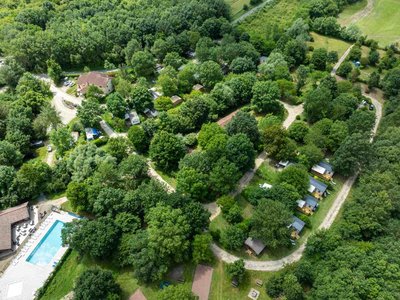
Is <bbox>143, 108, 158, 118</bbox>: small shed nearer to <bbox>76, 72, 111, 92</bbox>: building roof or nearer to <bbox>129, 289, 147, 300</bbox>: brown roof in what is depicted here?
<bbox>76, 72, 111, 92</bbox>: building roof

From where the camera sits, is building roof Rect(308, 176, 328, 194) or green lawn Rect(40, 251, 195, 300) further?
building roof Rect(308, 176, 328, 194)

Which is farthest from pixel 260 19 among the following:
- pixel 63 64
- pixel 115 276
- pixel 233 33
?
pixel 115 276

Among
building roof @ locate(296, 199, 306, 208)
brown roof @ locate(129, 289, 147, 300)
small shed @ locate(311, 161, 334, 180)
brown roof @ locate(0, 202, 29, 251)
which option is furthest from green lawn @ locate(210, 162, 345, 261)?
brown roof @ locate(0, 202, 29, 251)

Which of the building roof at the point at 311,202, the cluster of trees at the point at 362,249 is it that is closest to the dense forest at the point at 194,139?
the cluster of trees at the point at 362,249

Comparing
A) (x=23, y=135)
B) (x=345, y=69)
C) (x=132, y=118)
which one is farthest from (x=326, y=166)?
(x=23, y=135)

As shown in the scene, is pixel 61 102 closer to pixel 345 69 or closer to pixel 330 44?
A: pixel 345 69

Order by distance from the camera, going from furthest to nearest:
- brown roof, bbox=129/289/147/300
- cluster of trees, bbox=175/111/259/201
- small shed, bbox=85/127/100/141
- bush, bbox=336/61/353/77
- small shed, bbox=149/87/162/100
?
bush, bbox=336/61/353/77 < small shed, bbox=149/87/162/100 < small shed, bbox=85/127/100/141 < cluster of trees, bbox=175/111/259/201 < brown roof, bbox=129/289/147/300

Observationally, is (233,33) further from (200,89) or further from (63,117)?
(63,117)
